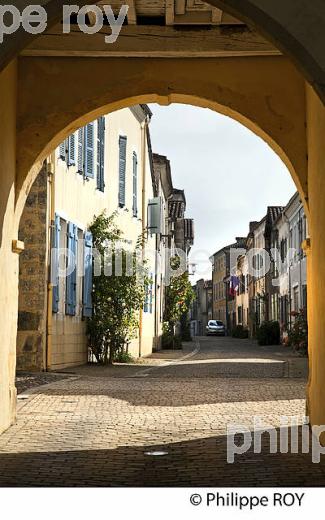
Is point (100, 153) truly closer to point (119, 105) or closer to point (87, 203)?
point (87, 203)

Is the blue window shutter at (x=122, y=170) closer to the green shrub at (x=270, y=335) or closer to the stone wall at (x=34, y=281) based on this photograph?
the stone wall at (x=34, y=281)

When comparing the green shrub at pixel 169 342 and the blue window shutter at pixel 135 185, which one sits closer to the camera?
the blue window shutter at pixel 135 185

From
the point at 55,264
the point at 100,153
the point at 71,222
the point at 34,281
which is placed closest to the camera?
the point at 34,281

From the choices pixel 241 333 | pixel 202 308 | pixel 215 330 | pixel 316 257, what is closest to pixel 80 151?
pixel 316 257

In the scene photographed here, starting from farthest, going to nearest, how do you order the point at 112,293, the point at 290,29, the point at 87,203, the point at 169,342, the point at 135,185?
the point at 169,342 < the point at 135,185 < the point at 87,203 < the point at 112,293 < the point at 290,29

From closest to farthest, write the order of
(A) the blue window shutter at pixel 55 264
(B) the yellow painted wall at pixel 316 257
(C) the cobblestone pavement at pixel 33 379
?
(B) the yellow painted wall at pixel 316 257, (C) the cobblestone pavement at pixel 33 379, (A) the blue window shutter at pixel 55 264

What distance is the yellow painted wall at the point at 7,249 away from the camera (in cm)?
724

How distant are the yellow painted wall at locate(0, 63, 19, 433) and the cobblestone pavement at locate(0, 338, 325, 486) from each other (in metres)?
0.40

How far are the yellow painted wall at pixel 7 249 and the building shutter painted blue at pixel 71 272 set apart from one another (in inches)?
323

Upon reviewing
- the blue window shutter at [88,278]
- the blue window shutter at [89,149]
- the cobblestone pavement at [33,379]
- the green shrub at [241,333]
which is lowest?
the cobblestone pavement at [33,379]

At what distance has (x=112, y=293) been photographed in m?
17.8

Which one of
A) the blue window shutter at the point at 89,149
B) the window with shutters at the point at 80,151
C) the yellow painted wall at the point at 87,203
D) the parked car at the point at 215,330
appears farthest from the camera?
the parked car at the point at 215,330

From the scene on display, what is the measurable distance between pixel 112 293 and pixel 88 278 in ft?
2.25

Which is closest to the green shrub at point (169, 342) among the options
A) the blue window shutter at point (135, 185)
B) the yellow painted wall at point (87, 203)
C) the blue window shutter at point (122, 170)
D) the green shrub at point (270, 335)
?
the green shrub at point (270, 335)
